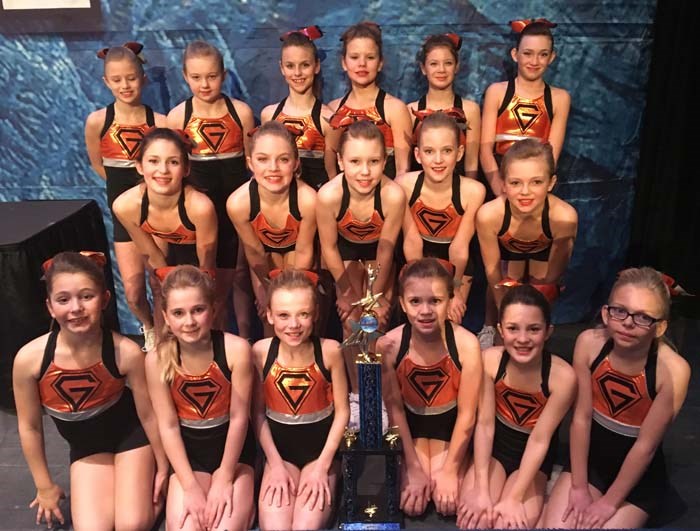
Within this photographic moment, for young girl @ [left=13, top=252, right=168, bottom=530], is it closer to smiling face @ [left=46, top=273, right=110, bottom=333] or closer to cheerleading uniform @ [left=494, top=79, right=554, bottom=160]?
smiling face @ [left=46, top=273, right=110, bottom=333]

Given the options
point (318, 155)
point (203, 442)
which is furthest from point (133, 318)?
point (203, 442)

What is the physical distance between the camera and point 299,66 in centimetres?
327

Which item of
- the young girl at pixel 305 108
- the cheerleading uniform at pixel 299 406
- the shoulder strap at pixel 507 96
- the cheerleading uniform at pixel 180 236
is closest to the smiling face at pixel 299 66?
the young girl at pixel 305 108

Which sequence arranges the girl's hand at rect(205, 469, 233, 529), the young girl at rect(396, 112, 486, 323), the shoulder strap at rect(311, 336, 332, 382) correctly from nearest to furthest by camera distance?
1. the girl's hand at rect(205, 469, 233, 529)
2. the shoulder strap at rect(311, 336, 332, 382)
3. the young girl at rect(396, 112, 486, 323)

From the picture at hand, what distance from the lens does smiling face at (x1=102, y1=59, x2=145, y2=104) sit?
10.6 ft

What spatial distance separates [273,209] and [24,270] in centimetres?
106

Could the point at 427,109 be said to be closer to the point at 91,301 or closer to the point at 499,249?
the point at 499,249

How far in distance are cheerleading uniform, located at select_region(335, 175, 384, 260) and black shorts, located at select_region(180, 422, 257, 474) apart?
101 centimetres

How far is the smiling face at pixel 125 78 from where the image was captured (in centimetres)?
324

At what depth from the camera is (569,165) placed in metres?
3.78

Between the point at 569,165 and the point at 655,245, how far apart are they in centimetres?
72

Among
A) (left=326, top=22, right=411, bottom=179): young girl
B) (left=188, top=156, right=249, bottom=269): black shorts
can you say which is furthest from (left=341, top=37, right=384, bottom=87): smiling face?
(left=188, top=156, right=249, bottom=269): black shorts

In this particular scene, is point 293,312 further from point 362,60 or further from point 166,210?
point 362,60

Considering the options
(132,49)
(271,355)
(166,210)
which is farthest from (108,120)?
(271,355)
